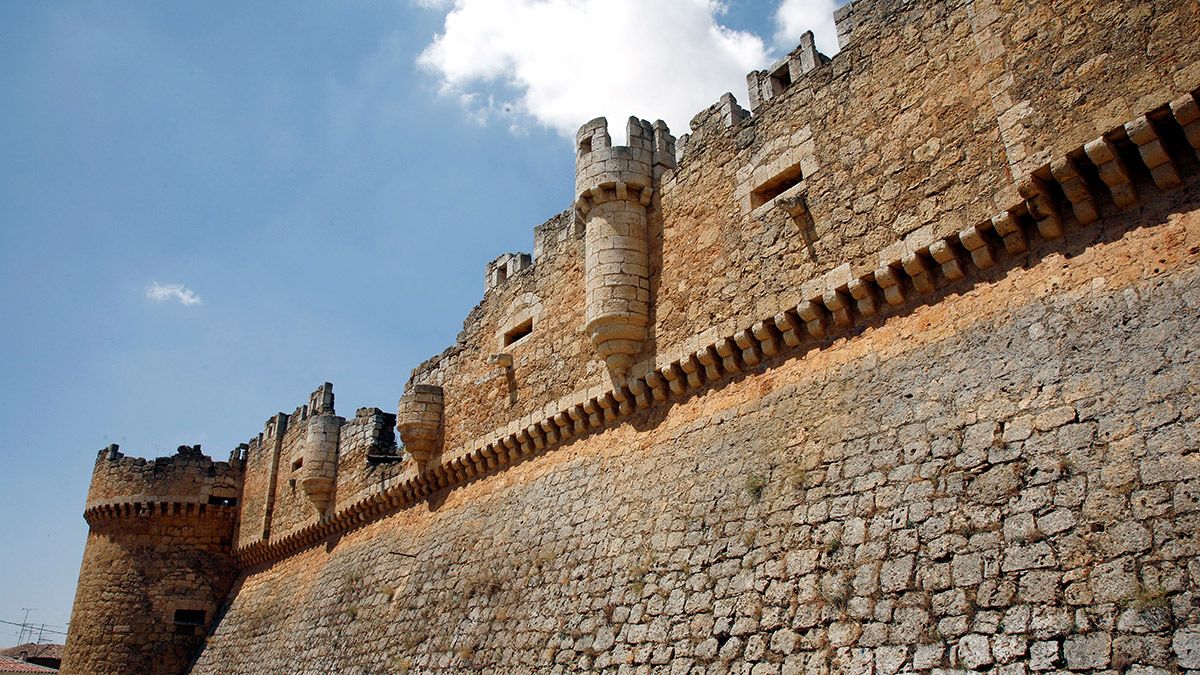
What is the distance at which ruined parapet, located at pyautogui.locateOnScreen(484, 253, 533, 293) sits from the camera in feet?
41.0

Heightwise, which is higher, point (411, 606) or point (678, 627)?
point (411, 606)

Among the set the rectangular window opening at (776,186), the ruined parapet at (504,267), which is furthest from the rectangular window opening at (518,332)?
the rectangular window opening at (776,186)

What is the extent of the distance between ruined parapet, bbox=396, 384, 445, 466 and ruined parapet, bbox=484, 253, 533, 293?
5.81 ft

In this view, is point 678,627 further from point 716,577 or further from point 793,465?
point 793,465

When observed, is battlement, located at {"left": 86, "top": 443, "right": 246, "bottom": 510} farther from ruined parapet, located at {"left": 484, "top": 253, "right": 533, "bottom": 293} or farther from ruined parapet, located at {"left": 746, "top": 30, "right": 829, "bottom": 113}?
ruined parapet, located at {"left": 746, "top": 30, "right": 829, "bottom": 113}

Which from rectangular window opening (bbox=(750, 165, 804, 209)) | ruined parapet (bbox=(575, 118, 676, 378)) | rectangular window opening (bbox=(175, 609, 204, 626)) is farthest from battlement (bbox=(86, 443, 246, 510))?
rectangular window opening (bbox=(750, 165, 804, 209))

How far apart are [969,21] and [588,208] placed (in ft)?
14.8

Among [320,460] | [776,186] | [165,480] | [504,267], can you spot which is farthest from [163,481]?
[776,186]

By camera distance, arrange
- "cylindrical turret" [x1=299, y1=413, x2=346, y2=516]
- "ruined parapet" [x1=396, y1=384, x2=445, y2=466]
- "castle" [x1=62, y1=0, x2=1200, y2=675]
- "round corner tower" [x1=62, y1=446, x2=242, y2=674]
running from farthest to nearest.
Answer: "round corner tower" [x1=62, y1=446, x2=242, y2=674], "cylindrical turret" [x1=299, y1=413, x2=346, y2=516], "ruined parapet" [x1=396, y1=384, x2=445, y2=466], "castle" [x1=62, y1=0, x2=1200, y2=675]

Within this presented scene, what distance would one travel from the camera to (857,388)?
23.6 ft

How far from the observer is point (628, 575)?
8.25 meters

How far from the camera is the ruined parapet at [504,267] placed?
12.5 metres

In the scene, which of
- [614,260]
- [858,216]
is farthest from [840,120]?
[614,260]

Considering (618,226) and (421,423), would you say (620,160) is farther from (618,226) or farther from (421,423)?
(421,423)
